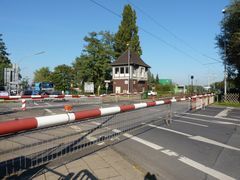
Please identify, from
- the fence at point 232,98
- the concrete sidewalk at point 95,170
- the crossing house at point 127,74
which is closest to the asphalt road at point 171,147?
the concrete sidewalk at point 95,170

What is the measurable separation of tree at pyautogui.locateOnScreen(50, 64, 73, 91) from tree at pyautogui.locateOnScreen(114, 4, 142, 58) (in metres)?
17.3

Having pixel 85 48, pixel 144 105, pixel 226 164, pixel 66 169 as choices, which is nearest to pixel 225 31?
pixel 144 105

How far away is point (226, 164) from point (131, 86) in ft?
169

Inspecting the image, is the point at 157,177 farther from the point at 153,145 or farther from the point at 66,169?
the point at 153,145

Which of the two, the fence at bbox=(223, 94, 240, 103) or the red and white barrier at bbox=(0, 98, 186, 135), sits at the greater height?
the red and white barrier at bbox=(0, 98, 186, 135)

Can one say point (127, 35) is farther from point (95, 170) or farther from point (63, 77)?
point (95, 170)

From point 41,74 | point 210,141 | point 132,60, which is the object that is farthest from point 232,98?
point 41,74

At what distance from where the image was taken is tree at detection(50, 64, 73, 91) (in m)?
76.9

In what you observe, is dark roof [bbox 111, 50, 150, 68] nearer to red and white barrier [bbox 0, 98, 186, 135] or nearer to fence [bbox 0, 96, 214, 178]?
fence [bbox 0, 96, 214, 178]

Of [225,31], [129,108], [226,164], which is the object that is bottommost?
[226,164]

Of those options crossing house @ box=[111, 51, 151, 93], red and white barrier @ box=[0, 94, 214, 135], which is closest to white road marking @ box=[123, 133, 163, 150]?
red and white barrier @ box=[0, 94, 214, 135]

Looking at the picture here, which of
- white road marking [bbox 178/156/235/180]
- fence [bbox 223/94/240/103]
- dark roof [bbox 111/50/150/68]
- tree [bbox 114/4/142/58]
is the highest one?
tree [bbox 114/4/142/58]

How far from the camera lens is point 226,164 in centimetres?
530

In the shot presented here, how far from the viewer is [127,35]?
A: 220 ft
